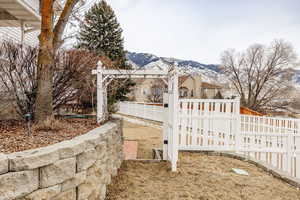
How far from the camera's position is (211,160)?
4.56 metres

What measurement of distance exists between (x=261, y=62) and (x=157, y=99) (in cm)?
1140

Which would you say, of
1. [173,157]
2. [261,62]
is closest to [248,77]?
[261,62]

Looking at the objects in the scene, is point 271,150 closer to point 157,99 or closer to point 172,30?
point 172,30

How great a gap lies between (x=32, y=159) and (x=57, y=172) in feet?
0.83

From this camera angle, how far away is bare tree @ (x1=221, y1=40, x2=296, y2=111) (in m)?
20.8

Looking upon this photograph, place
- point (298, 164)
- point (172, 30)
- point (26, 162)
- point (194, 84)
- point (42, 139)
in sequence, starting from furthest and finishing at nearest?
point (194, 84)
point (172, 30)
point (298, 164)
point (42, 139)
point (26, 162)

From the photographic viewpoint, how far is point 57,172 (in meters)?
1.69

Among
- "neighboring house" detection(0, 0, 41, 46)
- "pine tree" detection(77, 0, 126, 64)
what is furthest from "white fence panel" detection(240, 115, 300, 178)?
"pine tree" detection(77, 0, 126, 64)

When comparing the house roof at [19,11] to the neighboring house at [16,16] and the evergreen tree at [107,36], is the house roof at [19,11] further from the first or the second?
the evergreen tree at [107,36]

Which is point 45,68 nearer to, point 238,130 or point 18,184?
point 18,184

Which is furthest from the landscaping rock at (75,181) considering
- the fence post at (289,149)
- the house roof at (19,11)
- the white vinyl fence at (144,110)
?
the white vinyl fence at (144,110)

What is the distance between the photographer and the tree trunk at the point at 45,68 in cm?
323

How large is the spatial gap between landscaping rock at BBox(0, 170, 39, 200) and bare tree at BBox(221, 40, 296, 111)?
2272 cm

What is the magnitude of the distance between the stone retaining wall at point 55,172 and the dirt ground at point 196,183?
Answer: 83cm
